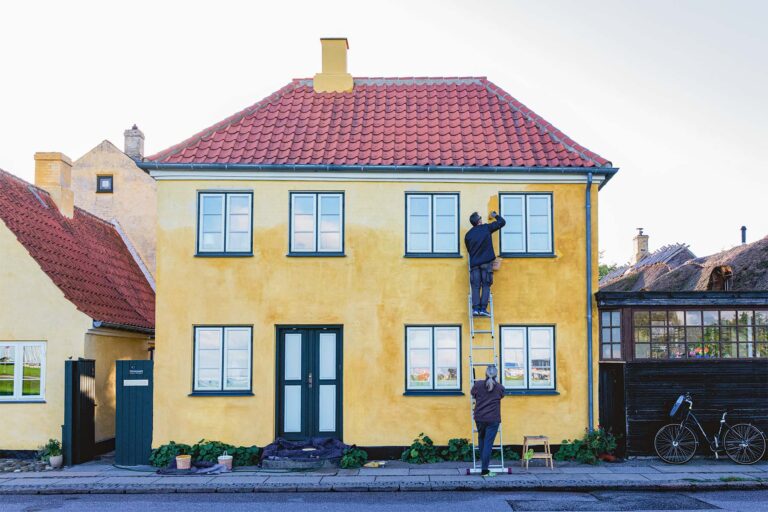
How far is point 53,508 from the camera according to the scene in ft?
42.2

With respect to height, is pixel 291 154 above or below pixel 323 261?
above

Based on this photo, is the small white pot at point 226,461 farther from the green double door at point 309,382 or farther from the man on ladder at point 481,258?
the man on ladder at point 481,258

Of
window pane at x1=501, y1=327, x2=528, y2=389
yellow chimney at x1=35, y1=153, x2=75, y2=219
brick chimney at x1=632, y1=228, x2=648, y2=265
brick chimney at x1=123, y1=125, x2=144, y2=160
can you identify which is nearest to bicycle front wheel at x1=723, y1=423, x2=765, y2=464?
window pane at x1=501, y1=327, x2=528, y2=389

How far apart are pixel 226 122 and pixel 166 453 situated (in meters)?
7.11

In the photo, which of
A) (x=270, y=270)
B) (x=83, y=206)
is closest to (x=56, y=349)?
(x=270, y=270)

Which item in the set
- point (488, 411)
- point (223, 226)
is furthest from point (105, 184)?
point (488, 411)

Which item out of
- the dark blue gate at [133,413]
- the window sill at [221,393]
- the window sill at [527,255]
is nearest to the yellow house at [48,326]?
the dark blue gate at [133,413]

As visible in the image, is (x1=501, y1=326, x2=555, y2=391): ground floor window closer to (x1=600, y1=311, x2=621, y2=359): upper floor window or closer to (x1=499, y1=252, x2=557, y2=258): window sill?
(x1=600, y1=311, x2=621, y2=359): upper floor window

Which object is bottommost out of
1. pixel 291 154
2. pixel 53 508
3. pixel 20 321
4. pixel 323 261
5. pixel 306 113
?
pixel 53 508

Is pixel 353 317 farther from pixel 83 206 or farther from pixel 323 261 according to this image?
pixel 83 206

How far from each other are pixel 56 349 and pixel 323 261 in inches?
231

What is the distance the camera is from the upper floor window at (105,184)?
26984mm

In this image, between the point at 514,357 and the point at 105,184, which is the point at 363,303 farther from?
the point at 105,184

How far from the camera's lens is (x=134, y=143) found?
94.8 feet
